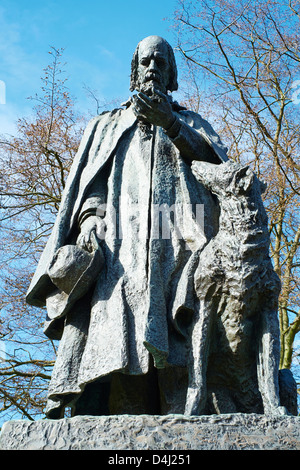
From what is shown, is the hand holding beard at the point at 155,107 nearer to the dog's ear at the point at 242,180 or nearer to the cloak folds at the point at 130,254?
the cloak folds at the point at 130,254

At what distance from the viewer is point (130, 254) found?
4.31 meters

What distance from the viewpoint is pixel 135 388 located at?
163 inches

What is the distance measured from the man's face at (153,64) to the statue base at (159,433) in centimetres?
242

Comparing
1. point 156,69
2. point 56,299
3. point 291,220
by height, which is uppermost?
point 291,220

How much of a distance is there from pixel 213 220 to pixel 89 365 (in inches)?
50.2

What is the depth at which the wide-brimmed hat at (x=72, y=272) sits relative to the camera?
4133mm

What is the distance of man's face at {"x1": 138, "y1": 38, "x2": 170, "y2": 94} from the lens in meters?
4.78

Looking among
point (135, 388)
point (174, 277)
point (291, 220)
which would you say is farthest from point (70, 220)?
point (291, 220)

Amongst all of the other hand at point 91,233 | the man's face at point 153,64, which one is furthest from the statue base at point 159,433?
the man's face at point 153,64

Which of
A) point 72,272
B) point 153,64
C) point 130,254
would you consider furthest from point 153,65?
point 72,272

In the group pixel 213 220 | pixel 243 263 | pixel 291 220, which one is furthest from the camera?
pixel 291 220

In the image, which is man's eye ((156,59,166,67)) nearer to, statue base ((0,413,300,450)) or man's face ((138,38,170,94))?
man's face ((138,38,170,94))
